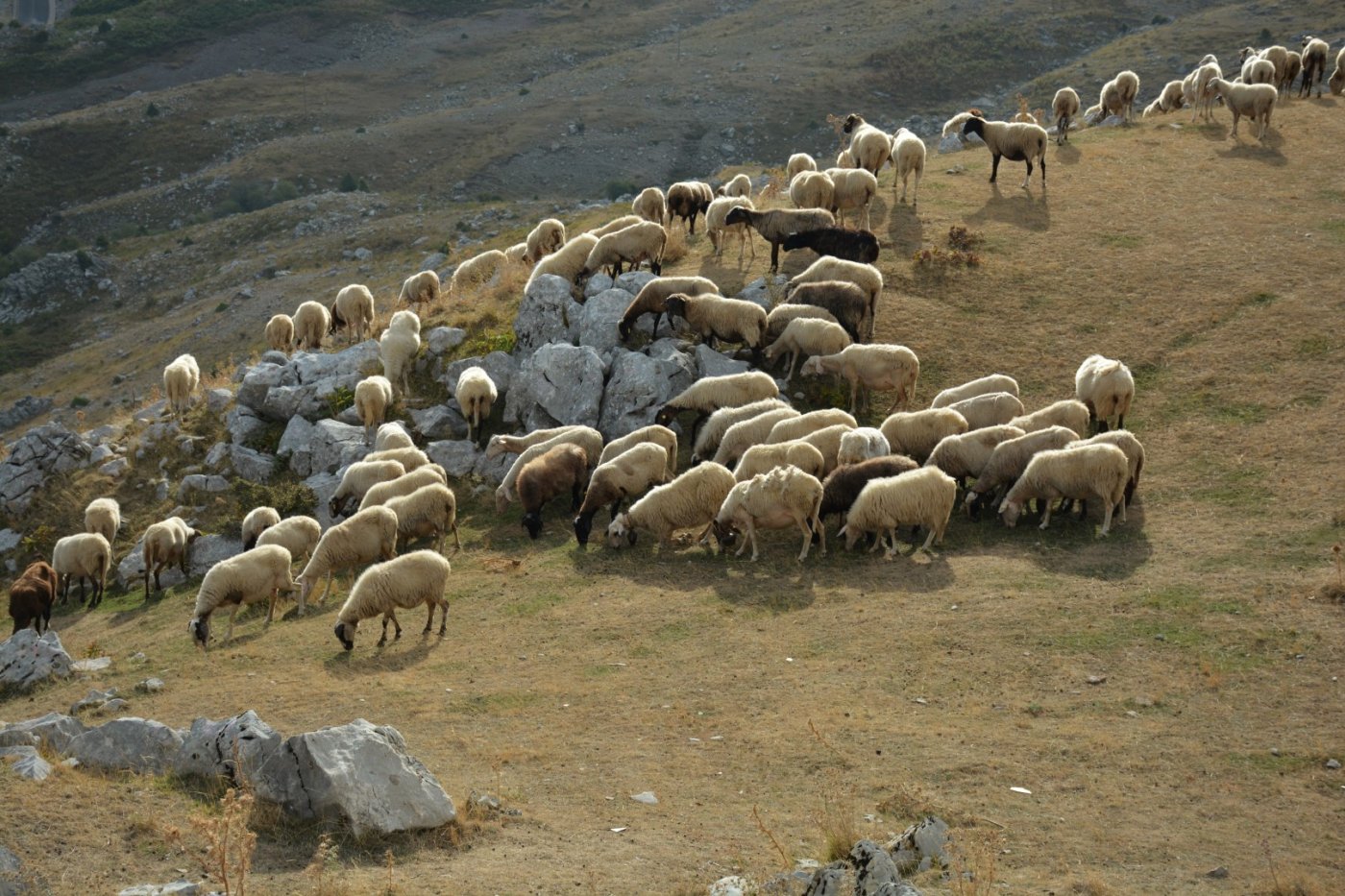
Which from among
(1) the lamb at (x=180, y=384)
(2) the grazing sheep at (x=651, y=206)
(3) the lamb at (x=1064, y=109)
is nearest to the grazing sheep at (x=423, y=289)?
(2) the grazing sheep at (x=651, y=206)

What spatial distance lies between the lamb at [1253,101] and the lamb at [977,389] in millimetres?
16705

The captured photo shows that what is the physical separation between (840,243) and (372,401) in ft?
31.9

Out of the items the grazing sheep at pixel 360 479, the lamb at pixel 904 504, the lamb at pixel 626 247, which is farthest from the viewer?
the lamb at pixel 626 247

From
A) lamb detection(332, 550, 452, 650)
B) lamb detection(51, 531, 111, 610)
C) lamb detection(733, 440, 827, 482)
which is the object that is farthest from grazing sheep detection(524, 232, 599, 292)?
lamb detection(332, 550, 452, 650)

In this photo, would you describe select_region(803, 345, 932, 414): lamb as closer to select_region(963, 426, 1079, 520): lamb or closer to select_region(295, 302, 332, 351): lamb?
select_region(963, 426, 1079, 520): lamb

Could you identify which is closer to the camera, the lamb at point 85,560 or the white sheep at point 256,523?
the white sheep at point 256,523

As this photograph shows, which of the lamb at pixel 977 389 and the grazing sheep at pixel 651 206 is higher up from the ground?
the grazing sheep at pixel 651 206

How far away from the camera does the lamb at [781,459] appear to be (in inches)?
707

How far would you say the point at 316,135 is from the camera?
71.1 meters

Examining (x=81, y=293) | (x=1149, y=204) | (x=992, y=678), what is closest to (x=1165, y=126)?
(x=1149, y=204)

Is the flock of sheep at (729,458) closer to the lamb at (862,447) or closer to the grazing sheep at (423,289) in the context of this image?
the lamb at (862,447)

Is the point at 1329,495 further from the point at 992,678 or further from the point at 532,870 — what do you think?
the point at 532,870

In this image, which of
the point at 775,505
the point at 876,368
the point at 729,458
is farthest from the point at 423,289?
the point at 775,505

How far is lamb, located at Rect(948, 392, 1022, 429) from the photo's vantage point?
19.1 metres
